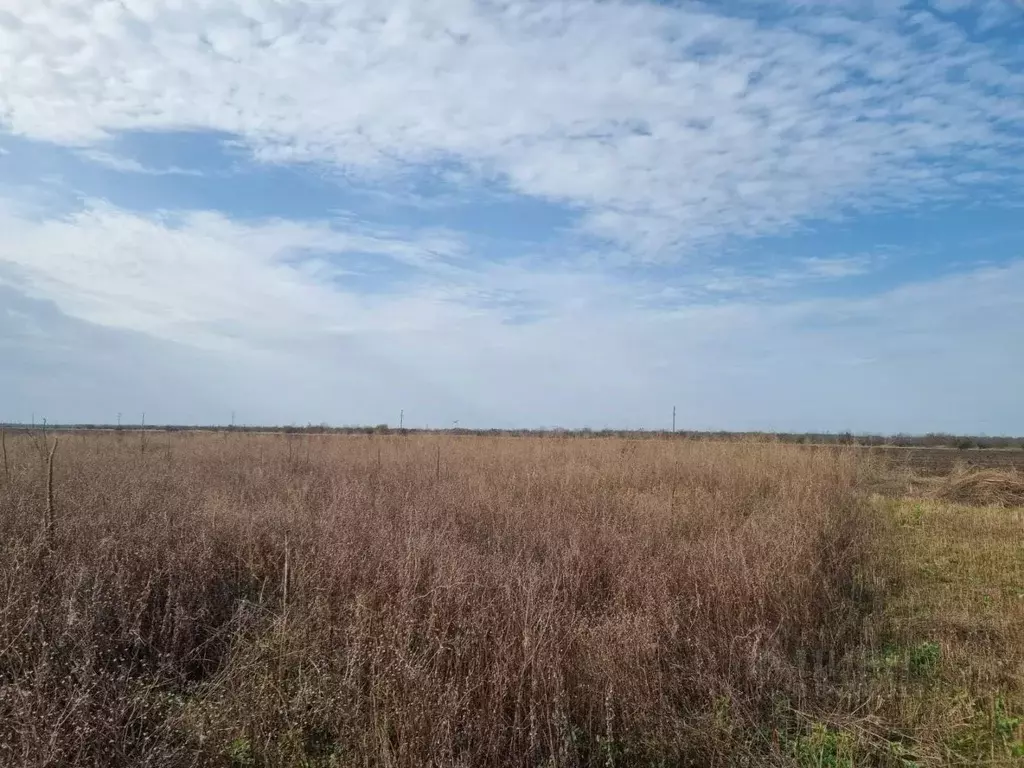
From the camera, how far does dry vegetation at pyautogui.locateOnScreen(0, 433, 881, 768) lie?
119 inches

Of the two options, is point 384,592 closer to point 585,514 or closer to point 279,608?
point 279,608

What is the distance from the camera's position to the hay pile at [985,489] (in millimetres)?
13673

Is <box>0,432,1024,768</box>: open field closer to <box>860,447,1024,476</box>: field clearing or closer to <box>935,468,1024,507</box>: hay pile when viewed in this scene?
<box>935,468,1024,507</box>: hay pile

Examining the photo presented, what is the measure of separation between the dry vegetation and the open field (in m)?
0.02

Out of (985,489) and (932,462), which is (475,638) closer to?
(985,489)

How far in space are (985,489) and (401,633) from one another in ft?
50.9

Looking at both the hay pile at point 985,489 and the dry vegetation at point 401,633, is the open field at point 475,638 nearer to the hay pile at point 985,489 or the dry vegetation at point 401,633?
the dry vegetation at point 401,633

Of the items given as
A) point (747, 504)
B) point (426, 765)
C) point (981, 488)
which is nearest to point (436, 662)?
point (426, 765)

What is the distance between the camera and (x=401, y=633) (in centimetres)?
380

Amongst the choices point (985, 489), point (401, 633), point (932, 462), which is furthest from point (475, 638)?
point (932, 462)

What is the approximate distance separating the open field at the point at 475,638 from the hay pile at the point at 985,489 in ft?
23.1

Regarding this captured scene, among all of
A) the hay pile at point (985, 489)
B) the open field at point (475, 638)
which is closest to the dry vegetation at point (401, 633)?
the open field at point (475, 638)

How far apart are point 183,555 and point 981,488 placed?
16292mm

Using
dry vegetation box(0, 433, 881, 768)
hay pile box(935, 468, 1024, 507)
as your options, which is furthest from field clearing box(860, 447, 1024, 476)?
dry vegetation box(0, 433, 881, 768)
